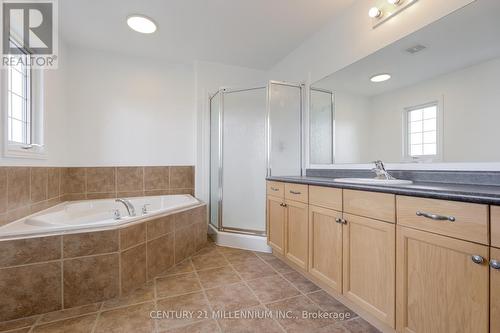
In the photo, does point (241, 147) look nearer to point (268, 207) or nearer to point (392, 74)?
point (268, 207)

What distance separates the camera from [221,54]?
2.97m

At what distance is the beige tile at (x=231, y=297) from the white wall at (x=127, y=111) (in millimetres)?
1901

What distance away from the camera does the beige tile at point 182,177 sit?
10.3 feet

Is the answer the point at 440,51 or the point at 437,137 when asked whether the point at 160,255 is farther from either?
the point at 440,51

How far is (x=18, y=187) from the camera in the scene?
1751mm

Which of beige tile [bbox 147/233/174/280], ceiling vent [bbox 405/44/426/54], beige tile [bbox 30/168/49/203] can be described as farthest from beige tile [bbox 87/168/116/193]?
ceiling vent [bbox 405/44/426/54]

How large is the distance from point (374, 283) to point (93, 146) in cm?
314

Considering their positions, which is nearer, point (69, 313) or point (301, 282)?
point (69, 313)

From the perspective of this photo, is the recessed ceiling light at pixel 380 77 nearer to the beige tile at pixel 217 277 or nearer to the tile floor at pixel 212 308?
the tile floor at pixel 212 308

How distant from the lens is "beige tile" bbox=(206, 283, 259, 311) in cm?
154

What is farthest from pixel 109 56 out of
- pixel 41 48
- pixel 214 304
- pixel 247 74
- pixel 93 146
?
pixel 214 304
